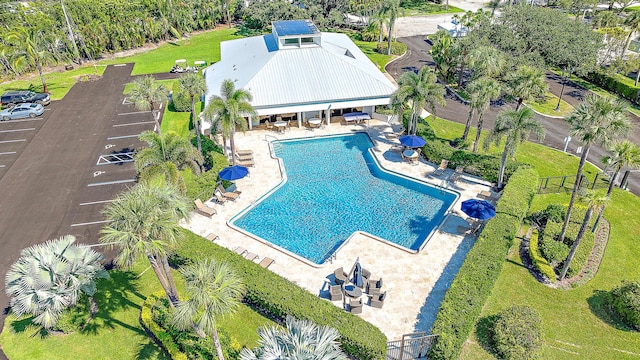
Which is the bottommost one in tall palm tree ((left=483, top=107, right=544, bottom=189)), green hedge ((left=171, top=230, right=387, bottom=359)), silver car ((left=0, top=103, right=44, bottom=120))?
green hedge ((left=171, top=230, right=387, bottom=359))

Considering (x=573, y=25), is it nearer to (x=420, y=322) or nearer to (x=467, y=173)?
(x=467, y=173)

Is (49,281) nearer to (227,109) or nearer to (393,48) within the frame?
(227,109)

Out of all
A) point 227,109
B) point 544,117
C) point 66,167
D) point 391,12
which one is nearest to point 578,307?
point 227,109

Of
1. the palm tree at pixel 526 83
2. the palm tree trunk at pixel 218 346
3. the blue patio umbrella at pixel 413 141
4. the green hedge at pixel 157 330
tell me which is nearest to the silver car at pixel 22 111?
the green hedge at pixel 157 330

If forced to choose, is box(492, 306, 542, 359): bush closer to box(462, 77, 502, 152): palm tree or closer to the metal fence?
the metal fence

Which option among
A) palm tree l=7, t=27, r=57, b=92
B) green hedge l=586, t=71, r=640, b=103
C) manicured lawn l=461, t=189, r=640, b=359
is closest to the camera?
manicured lawn l=461, t=189, r=640, b=359

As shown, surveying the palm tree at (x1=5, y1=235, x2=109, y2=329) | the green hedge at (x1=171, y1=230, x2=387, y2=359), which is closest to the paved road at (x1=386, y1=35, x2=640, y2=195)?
the green hedge at (x1=171, y1=230, x2=387, y2=359)

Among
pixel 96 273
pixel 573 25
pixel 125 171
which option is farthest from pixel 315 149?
pixel 573 25
